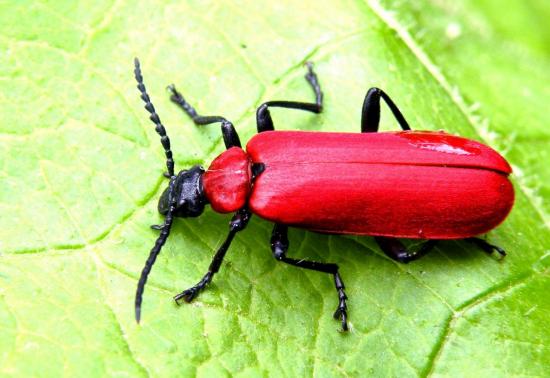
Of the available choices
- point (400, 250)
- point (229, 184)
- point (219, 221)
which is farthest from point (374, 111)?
point (219, 221)

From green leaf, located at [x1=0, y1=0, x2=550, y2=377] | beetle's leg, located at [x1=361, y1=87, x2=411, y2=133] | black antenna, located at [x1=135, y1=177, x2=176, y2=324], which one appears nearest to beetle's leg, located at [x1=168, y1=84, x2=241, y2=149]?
green leaf, located at [x1=0, y1=0, x2=550, y2=377]

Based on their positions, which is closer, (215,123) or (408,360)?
(408,360)

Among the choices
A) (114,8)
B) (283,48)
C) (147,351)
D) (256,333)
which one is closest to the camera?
(147,351)

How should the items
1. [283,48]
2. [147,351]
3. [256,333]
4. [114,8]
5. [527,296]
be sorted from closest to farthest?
[147,351]
[256,333]
[527,296]
[114,8]
[283,48]

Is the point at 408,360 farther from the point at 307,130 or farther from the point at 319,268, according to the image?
the point at 307,130

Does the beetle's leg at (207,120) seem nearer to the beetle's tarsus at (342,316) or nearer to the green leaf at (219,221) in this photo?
the green leaf at (219,221)

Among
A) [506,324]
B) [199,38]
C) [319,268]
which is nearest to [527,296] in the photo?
[506,324]

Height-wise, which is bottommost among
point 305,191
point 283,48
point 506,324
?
point 506,324

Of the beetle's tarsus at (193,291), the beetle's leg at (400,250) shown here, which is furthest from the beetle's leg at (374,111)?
the beetle's tarsus at (193,291)
